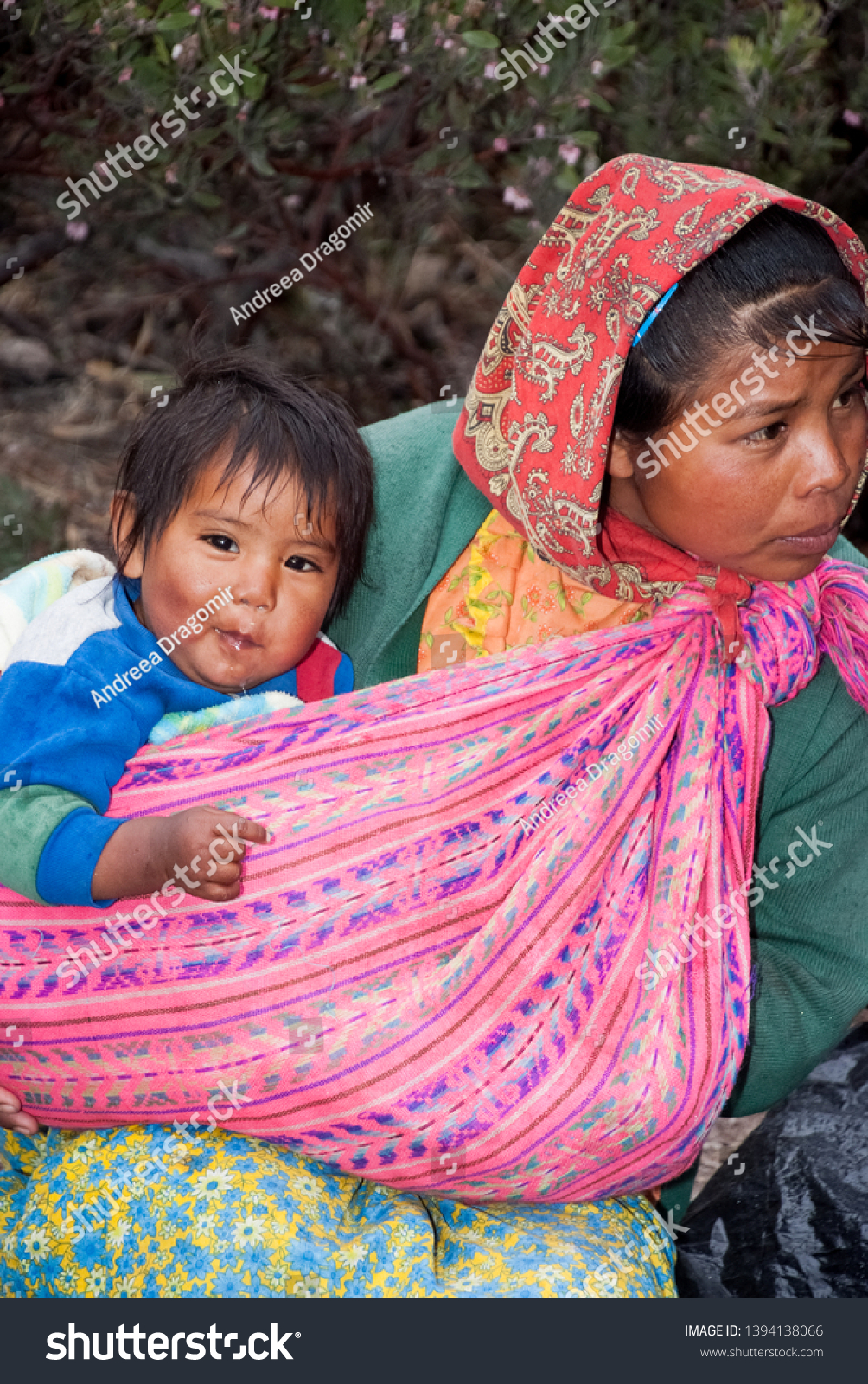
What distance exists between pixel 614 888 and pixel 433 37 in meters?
2.15

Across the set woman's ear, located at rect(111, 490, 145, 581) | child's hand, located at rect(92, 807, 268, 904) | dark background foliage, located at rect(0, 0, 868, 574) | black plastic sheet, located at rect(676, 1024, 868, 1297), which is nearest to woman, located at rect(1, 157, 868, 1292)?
child's hand, located at rect(92, 807, 268, 904)

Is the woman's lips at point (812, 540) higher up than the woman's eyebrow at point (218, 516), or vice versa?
the woman's eyebrow at point (218, 516)

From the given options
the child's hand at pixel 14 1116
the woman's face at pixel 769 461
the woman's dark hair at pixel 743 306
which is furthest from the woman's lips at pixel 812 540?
the child's hand at pixel 14 1116

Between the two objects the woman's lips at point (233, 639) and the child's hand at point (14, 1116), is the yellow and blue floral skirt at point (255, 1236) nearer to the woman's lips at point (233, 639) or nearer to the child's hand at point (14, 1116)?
the child's hand at point (14, 1116)

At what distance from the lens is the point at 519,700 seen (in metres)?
1.90

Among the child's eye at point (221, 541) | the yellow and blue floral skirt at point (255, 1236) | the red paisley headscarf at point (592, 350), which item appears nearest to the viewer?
the yellow and blue floral skirt at point (255, 1236)

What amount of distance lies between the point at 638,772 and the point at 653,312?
620 mm

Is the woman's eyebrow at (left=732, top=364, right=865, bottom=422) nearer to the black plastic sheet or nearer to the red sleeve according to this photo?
the red sleeve

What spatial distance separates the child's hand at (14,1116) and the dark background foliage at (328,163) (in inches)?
42.5

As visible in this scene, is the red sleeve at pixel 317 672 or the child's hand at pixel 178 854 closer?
the child's hand at pixel 178 854

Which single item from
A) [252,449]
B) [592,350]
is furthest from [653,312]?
[252,449]

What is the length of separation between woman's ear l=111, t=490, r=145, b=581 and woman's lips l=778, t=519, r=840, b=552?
0.91 metres

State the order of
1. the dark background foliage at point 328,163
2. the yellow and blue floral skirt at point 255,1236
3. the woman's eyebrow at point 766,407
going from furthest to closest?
the dark background foliage at point 328,163 < the woman's eyebrow at point 766,407 < the yellow and blue floral skirt at point 255,1236

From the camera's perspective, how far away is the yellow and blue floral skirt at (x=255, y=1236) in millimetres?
1683
